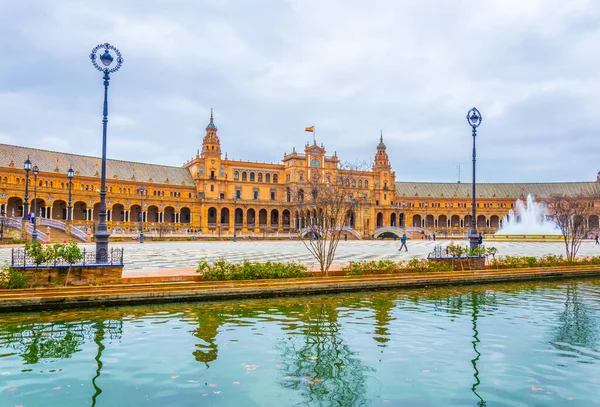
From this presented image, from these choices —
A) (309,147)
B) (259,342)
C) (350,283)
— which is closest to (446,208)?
(309,147)

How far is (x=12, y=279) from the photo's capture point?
533 inches

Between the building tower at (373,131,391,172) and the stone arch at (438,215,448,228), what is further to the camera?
the stone arch at (438,215,448,228)

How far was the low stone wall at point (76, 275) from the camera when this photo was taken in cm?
1405

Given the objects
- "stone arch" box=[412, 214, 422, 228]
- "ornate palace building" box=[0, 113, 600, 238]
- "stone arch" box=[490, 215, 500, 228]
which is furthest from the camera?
"stone arch" box=[412, 214, 422, 228]

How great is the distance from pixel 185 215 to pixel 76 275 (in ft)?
259

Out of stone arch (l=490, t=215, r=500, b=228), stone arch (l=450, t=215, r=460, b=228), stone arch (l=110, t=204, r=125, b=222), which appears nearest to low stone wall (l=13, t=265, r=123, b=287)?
stone arch (l=110, t=204, r=125, b=222)

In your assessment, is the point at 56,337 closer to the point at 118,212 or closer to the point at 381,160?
the point at 118,212

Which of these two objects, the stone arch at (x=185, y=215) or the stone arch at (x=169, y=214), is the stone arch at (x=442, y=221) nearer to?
the stone arch at (x=185, y=215)

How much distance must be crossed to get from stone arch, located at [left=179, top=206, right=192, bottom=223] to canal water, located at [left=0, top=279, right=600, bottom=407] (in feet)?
260

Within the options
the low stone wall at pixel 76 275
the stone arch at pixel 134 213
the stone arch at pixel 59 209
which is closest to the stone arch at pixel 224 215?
the stone arch at pixel 134 213

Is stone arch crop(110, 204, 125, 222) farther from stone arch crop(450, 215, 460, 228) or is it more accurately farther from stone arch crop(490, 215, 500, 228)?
stone arch crop(490, 215, 500, 228)

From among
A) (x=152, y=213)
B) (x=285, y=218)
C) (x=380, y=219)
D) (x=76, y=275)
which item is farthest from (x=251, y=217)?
(x=76, y=275)

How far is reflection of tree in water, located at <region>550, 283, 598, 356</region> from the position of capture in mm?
10084

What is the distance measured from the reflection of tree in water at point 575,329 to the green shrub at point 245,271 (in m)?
8.37
